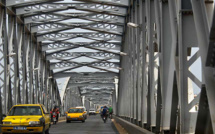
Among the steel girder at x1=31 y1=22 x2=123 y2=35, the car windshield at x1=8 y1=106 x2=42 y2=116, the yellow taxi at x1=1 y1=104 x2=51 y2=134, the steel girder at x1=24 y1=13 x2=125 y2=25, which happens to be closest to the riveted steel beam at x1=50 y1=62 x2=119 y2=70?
the steel girder at x1=31 y1=22 x2=123 y2=35

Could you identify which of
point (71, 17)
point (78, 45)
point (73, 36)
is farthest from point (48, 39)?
point (71, 17)

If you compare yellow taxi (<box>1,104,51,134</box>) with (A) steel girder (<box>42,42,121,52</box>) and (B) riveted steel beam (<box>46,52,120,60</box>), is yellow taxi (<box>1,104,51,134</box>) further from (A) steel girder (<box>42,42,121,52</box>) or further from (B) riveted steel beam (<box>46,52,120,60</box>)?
(B) riveted steel beam (<box>46,52,120,60</box>)

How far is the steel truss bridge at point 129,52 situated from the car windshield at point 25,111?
4.34m

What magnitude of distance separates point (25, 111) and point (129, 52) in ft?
61.2

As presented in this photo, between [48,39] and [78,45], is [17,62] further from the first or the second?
[78,45]

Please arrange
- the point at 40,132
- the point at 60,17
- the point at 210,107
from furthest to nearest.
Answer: the point at 60,17, the point at 40,132, the point at 210,107

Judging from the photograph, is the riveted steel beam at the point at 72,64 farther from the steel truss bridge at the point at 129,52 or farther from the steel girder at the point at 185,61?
the steel girder at the point at 185,61

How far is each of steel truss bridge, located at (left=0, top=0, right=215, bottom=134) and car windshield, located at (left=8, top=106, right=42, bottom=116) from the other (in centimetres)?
434

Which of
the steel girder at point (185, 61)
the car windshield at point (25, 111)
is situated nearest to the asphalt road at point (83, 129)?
the car windshield at point (25, 111)

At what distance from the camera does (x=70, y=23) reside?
40312 mm

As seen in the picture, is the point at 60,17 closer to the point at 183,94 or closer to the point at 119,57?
the point at 119,57

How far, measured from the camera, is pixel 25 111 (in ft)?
59.5

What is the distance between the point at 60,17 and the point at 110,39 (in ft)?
28.3

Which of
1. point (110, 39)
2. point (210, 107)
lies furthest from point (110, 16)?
point (210, 107)
